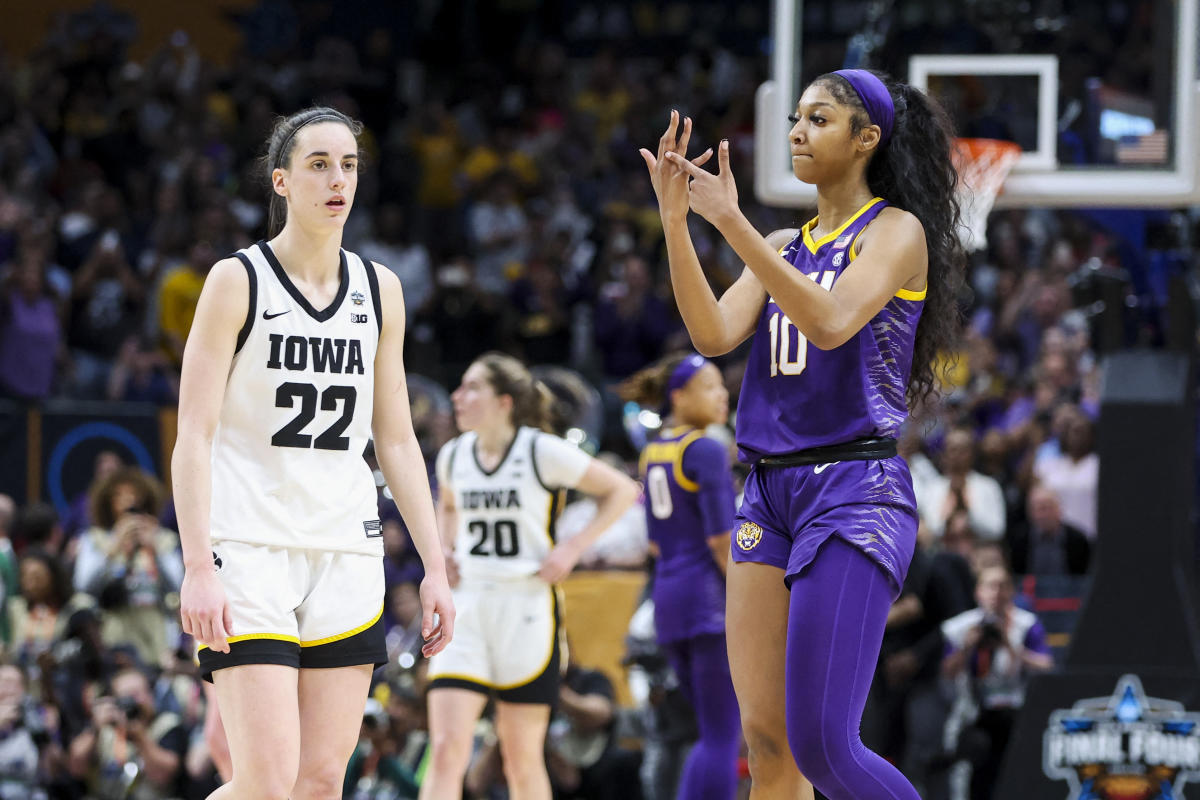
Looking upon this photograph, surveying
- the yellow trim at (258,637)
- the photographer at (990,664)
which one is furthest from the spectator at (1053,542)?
the yellow trim at (258,637)

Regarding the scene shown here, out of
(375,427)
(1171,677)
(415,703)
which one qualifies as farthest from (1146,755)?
(375,427)

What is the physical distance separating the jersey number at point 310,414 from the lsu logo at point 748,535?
1.10 m

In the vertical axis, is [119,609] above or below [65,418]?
below

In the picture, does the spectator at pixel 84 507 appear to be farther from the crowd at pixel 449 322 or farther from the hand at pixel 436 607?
the hand at pixel 436 607

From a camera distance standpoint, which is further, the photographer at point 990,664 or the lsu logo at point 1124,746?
the photographer at point 990,664

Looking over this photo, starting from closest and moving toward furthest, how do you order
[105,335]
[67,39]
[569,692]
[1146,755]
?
[1146,755] < [569,692] < [105,335] < [67,39]

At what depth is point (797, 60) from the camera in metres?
9.34

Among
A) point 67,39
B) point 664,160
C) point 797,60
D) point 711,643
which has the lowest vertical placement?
point 711,643

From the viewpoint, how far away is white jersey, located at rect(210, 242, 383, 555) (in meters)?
4.38

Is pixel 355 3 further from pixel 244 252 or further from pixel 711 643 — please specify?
pixel 244 252

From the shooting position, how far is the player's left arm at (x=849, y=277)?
415 centimetres

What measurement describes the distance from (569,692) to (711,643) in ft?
7.05

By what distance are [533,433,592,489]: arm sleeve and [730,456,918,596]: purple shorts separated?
2819 millimetres

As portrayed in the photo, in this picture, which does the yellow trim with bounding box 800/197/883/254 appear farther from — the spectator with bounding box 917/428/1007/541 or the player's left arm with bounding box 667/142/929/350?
the spectator with bounding box 917/428/1007/541
